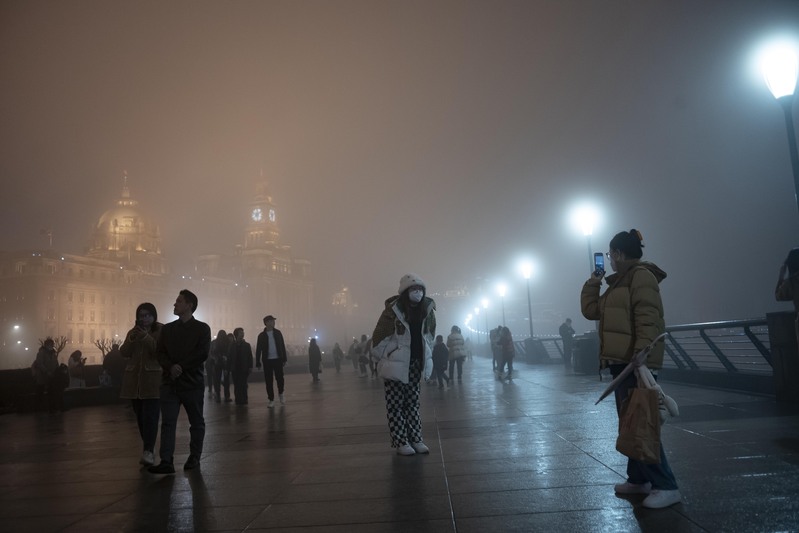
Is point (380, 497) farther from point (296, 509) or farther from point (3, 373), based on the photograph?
point (3, 373)

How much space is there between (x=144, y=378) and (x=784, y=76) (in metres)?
10.3

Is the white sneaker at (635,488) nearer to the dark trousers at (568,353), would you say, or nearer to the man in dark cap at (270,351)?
the man in dark cap at (270,351)

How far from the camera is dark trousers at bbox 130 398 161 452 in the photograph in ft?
23.7

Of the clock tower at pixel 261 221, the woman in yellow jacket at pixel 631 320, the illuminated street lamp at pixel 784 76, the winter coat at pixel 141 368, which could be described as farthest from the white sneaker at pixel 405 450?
the clock tower at pixel 261 221

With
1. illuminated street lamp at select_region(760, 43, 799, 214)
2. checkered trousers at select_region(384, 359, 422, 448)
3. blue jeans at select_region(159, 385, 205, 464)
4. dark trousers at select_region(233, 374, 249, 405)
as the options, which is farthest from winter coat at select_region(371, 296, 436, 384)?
dark trousers at select_region(233, 374, 249, 405)

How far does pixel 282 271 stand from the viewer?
15700cm

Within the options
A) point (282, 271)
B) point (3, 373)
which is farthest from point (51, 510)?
point (282, 271)

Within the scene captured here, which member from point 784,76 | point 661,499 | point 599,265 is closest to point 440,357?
point 784,76

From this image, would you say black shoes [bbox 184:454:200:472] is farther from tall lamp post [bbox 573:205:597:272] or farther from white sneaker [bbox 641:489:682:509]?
tall lamp post [bbox 573:205:597:272]

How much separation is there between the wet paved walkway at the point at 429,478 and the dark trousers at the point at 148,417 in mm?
362

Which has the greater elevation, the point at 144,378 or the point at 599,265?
the point at 599,265

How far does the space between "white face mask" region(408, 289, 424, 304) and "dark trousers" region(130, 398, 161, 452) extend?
10.4ft

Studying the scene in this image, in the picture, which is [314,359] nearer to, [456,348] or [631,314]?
[456,348]

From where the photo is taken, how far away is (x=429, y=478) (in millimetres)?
5723
